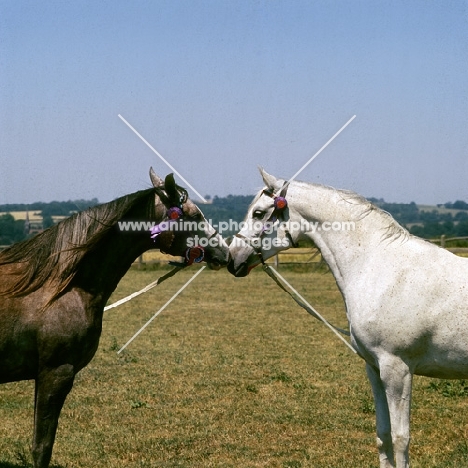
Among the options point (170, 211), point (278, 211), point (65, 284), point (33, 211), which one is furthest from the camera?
point (33, 211)

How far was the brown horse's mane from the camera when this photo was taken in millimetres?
5141

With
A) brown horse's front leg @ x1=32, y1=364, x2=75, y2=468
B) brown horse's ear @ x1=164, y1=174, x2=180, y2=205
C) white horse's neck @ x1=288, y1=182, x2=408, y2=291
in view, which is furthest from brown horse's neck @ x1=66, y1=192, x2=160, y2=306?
white horse's neck @ x1=288, y1=182, x2=408, y2=291

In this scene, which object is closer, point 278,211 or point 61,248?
point 61,248

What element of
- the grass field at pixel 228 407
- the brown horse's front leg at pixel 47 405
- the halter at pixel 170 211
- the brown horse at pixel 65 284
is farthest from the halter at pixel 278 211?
the grass field at pixel 228 407

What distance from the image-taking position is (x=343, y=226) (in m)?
5.47

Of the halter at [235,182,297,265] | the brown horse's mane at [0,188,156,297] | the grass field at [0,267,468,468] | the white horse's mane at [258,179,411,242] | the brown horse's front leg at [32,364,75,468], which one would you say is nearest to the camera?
the brown horse's front leg at [32,364,75,468]

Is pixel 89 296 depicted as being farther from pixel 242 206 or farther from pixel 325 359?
pixel 325 359

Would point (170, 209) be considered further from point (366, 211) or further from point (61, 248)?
point (366, 211)

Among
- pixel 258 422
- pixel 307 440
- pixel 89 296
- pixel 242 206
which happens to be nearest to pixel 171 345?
pixel 258 422

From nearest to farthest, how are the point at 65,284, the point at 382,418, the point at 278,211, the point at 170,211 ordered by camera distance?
1. the point at 65,284
2. the point at 170,211
3. the point at 382,418
4. the point at 278,211

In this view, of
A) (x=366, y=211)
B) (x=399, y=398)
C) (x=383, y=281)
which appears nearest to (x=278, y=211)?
(x=366, y=211)

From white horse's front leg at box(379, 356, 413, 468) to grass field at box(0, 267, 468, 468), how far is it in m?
1.43

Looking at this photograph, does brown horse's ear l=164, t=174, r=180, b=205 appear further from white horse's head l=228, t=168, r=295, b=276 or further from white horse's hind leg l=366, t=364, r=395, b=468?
white horse's hind leg l=366, t=364, r=395, b=468

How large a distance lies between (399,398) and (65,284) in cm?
266
